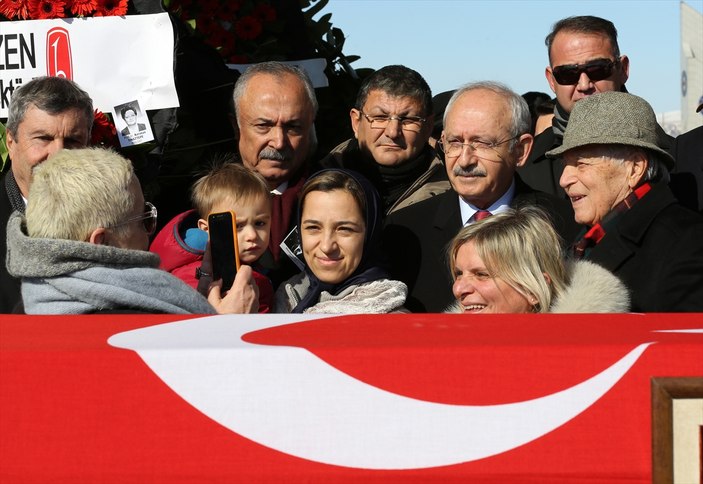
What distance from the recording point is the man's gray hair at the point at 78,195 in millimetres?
2785

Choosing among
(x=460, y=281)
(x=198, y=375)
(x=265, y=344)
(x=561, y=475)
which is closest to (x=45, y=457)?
(x=198, y=375)

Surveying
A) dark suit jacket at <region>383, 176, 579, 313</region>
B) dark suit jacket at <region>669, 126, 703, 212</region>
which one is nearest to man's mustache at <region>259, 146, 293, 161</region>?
dark suit jacket at <region>383, 176, 579, 313</region>

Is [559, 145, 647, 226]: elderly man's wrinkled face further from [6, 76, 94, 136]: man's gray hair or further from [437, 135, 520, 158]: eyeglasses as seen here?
[6, 76, 94, 136]: man's gray hair

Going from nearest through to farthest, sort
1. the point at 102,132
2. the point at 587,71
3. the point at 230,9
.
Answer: the point at 102,132
the point at 587,71
the point at 230,9

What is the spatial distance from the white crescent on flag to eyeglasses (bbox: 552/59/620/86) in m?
3.27

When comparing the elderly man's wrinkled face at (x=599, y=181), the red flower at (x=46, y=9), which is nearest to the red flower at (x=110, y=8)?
the red flower at (x=46, y=9)

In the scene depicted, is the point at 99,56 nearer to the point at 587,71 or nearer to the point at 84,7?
the point at 84,7

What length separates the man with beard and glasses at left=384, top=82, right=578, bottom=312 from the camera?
4234 mm

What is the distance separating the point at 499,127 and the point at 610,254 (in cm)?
84

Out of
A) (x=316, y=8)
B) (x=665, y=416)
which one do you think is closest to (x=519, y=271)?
(x=665, y=416)

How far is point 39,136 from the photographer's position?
410 centimetres

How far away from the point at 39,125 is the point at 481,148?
64.7 inches

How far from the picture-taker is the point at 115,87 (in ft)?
14.5

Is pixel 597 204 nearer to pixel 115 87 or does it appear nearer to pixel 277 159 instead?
pixel 277 159
